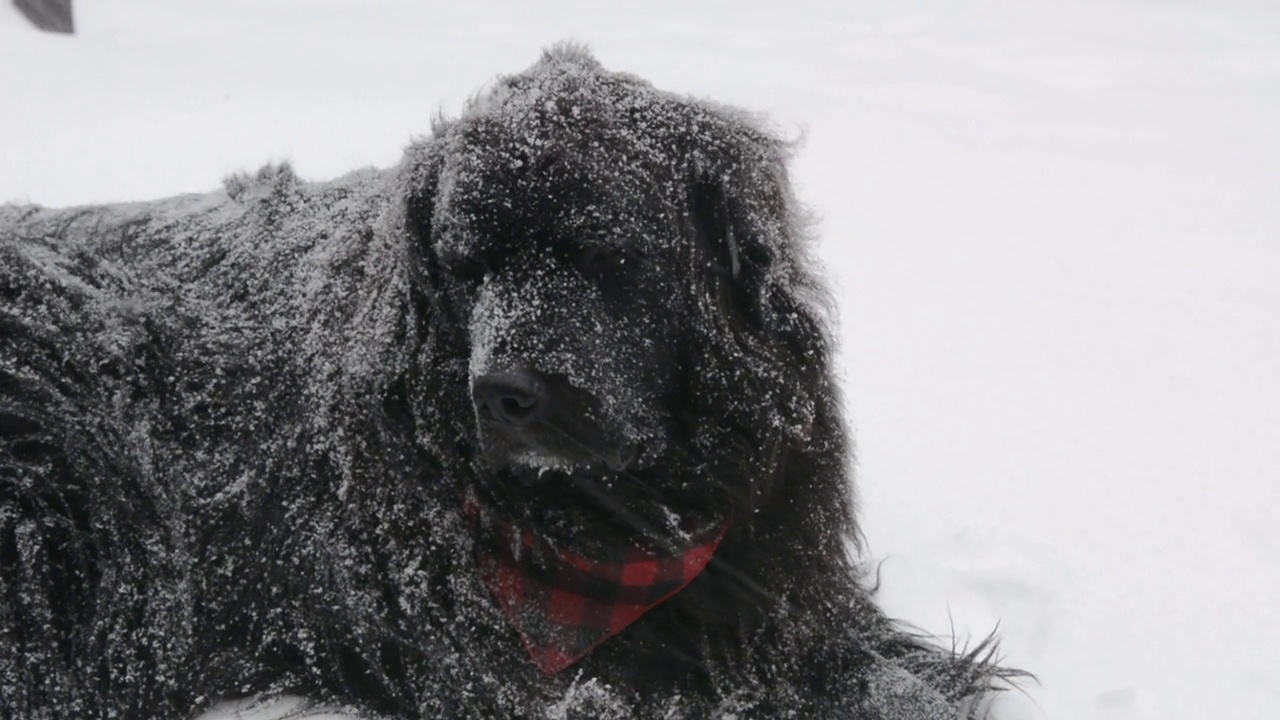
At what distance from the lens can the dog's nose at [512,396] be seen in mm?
1971

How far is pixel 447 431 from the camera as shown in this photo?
2350 mm

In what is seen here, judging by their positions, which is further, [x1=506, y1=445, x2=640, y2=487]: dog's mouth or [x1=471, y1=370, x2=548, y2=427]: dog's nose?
[x1=506, y1=445, x2=640, y2=487]: dog's mouth

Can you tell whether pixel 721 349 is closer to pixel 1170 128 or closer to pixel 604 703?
pixel 604 703

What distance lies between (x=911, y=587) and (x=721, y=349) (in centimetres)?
135

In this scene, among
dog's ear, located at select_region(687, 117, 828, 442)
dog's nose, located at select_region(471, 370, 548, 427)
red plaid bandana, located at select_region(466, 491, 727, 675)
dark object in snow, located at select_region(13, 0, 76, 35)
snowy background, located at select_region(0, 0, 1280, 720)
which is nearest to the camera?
dog's nose, located at select_region(471, 370, 548, 427)

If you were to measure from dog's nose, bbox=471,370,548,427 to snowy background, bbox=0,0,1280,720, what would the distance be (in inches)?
45.2

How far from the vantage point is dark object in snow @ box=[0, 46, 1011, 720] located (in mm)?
2162

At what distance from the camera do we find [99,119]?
6.60m

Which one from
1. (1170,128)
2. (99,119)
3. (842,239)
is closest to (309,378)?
(842,239)

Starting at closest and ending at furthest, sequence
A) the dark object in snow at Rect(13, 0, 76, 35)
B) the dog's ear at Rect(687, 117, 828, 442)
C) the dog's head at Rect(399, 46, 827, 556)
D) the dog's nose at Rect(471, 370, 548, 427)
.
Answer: the dog's nose at Rect(471, 370, 548, 427) < the dog's head at Rect(399, 46, 827, 556) < the dog's ear at Rect(687, 117, 828, 442) < the dark object in snow at Rect(13, 0, 76, 35)

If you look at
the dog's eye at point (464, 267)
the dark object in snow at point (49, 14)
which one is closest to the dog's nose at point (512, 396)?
the dog's eye at point (464, 267)

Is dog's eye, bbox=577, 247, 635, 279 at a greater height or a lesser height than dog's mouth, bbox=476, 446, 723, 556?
greater

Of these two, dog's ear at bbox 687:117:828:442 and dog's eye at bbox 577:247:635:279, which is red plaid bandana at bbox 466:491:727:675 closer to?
dog's ear at bbox 687:117:828:442

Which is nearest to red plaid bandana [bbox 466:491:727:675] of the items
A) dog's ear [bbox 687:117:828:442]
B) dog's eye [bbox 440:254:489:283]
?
dog's ear [bbox 687:117:828:442]
